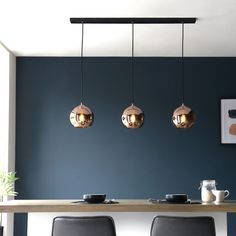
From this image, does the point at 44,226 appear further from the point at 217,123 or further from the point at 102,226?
the point at 217,123

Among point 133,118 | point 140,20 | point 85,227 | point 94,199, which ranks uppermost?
point 140,20

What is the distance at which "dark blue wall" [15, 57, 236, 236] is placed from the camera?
19.8 ft

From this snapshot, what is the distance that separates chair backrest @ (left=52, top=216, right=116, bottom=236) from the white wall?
2.54 m

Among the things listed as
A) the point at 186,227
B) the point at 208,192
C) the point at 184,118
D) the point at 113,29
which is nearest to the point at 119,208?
the point at 186,227

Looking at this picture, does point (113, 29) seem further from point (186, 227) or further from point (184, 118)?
point (186, 227)

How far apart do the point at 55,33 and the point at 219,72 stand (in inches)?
88.3

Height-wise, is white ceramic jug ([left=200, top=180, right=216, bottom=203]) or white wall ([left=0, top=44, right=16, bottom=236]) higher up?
white wall ([left=0, top=44, right=16, bottom=236])

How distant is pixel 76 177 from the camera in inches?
238

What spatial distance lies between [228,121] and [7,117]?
8.91ft

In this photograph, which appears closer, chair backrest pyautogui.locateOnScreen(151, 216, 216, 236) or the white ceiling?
chair backrest pyautogui.locateOnScreen(151, 216, 216, 236)

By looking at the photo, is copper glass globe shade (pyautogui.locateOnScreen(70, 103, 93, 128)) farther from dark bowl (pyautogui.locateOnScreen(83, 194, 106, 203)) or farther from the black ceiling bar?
the black ceiling bar

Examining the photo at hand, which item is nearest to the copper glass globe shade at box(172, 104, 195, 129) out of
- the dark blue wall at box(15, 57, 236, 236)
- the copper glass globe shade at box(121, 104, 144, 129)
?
the copper glass globe shade at box(121, 104, 144, 129)

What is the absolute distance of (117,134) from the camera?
609cm

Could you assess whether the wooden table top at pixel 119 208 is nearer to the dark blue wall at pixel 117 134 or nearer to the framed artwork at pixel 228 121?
the dark blue wall at pixel 117 134
